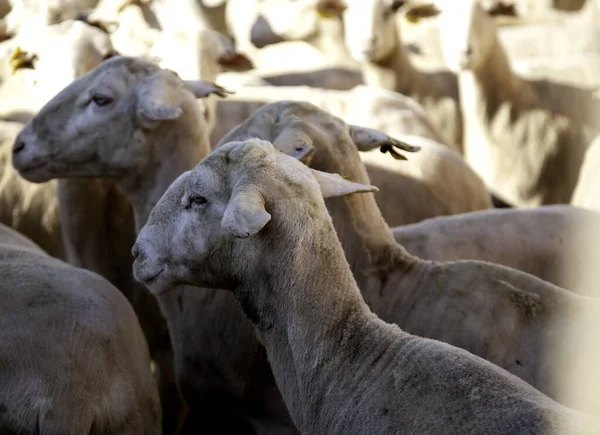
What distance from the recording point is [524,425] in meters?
2.09

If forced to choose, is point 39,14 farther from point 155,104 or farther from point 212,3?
point 155,104

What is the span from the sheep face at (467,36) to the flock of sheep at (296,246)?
14mm

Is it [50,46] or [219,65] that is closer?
[50,46]

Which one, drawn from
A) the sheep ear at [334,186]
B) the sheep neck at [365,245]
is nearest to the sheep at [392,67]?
the sheep neck at [365,245]

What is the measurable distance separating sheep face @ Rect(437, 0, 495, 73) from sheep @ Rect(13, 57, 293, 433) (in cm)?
260

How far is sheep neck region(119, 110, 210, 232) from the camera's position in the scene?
3.78 metres

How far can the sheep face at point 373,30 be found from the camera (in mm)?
6695

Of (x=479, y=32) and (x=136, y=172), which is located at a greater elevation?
(x=136, y=172)

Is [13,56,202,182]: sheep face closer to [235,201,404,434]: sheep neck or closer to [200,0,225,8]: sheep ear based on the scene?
[235,201,404,434]: sheep neck

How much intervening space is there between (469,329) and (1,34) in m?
4.48

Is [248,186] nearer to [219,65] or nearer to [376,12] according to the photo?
[219,65]

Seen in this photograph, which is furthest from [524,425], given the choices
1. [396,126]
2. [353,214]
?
[396,126]

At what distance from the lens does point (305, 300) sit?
8.29ft

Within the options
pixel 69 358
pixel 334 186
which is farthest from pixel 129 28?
pixel 334 186
